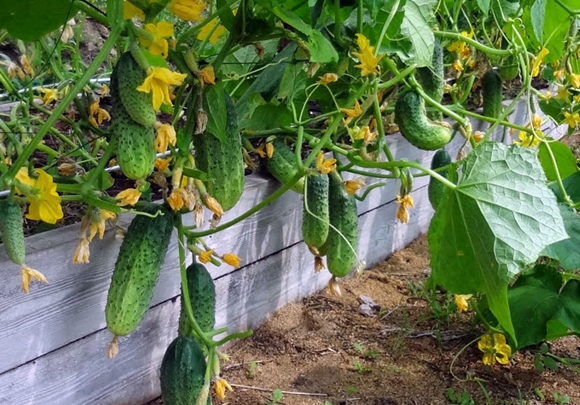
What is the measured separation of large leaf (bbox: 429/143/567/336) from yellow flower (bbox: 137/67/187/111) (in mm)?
572

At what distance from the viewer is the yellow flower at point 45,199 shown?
934mm

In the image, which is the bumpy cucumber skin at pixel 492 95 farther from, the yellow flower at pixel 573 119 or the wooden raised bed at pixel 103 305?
the wooden raised bed at pixel 103 305

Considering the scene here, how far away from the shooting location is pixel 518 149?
124 cm

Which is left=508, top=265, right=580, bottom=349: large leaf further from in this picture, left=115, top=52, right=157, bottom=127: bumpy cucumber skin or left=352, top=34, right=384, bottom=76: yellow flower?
left=115, top=52, right=157, bottom=127: bumpy cucumber skin

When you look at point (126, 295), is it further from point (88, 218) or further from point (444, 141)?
point (444, 141)

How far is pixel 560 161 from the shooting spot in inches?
75.7

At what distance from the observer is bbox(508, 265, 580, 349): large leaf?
156 cm

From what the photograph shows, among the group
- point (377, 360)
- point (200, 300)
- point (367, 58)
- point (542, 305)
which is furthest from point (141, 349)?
point (542, 305)

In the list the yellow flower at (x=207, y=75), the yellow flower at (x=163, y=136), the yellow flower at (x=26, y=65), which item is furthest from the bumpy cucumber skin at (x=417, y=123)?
the yellow flower at (x=26, y=65)

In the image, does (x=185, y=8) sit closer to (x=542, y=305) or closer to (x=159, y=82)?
(x=159, y=82)

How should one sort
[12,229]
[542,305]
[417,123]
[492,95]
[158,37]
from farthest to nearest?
[492,95]
[542,305]
[417,123]
[12,229]
[158,37]

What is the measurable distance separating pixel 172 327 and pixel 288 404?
331mm

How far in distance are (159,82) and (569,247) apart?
105cm

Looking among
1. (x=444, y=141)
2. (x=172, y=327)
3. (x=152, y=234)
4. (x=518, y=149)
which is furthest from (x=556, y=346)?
(x=152, y=234)
